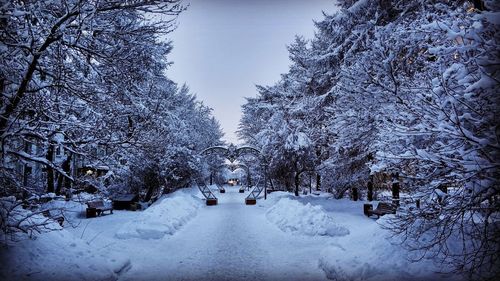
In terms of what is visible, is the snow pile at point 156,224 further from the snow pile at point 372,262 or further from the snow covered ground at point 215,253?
the snow pile at point 372,262

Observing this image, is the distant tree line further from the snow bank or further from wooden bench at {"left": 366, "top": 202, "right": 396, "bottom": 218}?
wooden bench at {"left": 366, "top": 202, "right": 396, "bottom": 218}

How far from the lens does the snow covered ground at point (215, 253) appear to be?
5562mm

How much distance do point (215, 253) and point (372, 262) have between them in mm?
4277

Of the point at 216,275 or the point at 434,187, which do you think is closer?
the point at 434,187

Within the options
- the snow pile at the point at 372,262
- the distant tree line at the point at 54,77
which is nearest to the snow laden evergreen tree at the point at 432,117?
the snow pile at the point at 372,262

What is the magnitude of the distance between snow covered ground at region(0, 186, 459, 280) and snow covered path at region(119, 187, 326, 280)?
0.02m

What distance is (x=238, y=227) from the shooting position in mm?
12789

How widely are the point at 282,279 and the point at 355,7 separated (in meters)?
13.6

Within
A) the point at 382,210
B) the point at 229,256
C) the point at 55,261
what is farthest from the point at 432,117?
the point at 382,210

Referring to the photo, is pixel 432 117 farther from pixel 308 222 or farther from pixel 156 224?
pixel 156 224

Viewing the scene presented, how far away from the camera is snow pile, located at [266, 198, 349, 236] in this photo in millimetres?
10641

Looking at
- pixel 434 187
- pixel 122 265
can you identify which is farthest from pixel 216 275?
pixel 434 187

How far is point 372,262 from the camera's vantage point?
6082 mm

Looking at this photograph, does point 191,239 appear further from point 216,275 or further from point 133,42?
point 133,42
